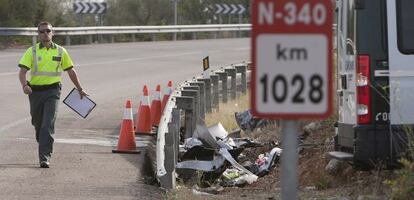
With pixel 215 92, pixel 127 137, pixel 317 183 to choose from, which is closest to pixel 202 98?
pixel 215 92

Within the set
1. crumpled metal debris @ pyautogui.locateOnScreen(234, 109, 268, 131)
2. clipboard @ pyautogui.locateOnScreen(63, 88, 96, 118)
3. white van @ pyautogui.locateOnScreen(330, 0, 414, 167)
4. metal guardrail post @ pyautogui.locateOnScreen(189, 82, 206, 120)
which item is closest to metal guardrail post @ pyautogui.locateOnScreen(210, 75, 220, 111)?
metal guardrail post @ pyautogui.locateOnScreen(189, 82, 206, 120)

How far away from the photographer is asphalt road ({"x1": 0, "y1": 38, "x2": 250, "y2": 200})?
900cm

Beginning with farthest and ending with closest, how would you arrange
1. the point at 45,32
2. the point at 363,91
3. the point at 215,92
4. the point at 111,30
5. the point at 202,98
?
the point at 111,30
the point at 215,92
the point at 202,98
the point at 45,32
the point at 363,91

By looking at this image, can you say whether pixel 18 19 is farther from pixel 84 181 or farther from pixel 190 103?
pixel 84 181

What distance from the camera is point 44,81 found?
10.5 m

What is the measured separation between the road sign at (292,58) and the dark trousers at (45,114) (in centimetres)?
670

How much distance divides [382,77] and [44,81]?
4663 millimetres

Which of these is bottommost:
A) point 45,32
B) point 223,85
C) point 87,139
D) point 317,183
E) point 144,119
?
point 317,183

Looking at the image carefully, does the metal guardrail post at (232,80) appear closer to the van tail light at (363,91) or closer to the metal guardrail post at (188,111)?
the metal guardrail post at (188,111)

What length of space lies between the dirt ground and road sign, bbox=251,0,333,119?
3587mm

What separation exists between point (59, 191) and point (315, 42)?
17.6 feet

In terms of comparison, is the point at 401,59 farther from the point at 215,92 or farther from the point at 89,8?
the point at 89,8

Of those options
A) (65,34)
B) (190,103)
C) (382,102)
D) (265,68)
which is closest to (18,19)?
(65,34)

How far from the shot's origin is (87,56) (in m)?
29.1
